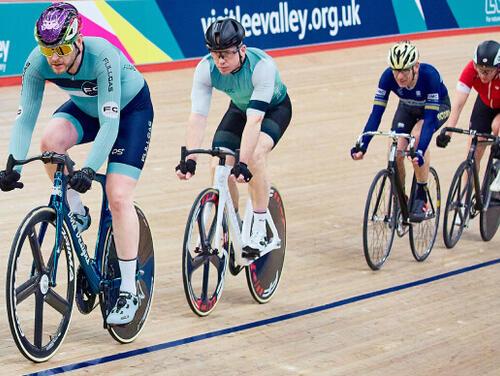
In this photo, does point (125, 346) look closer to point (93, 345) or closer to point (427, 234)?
point (93, 345)

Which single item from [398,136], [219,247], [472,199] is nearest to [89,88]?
[219,247]

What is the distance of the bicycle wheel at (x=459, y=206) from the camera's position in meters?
6.86

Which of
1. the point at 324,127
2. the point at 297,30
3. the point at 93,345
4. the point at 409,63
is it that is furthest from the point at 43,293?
the point at 297,30

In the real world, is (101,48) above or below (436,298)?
above

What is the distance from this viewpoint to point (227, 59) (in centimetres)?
512

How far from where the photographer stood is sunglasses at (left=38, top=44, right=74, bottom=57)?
13.9 ft

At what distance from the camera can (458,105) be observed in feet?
22.3

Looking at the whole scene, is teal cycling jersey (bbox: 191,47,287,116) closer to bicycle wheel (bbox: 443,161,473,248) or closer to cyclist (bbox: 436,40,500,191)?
cyclist (bbox: 436,40,500,191)

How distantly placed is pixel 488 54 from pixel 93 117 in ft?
9.32

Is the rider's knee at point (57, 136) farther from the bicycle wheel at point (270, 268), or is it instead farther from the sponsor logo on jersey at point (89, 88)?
the bicycle wheel at point (270, 268)

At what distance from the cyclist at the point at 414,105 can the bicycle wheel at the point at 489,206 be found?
0.60 metres

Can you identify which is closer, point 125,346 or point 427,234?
point 125,346

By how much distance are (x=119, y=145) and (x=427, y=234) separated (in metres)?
2.70

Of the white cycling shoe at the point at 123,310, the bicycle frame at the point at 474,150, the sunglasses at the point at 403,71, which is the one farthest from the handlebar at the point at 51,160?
the bicycle frame at the point at 474,150
